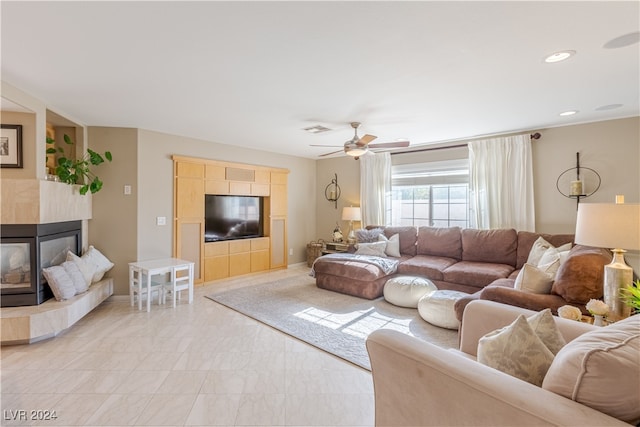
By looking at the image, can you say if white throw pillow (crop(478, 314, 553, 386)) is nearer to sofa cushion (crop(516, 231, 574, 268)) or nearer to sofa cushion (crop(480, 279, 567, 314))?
sofa cushion (crop(480, 279, 567, 314))

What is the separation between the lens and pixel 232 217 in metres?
5.45

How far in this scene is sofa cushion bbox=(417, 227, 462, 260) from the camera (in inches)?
184

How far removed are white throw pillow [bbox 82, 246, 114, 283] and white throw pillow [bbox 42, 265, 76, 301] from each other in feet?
1.70

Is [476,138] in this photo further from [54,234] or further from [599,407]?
[54,234]

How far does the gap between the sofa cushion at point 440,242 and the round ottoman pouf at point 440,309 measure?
1.48 meters

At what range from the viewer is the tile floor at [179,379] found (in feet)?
6.09

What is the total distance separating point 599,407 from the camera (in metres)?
0.87

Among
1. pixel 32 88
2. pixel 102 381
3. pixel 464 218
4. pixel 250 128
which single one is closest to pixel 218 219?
pixel 250 128

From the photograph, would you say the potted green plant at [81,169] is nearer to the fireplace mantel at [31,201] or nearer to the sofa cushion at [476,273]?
the fireplace mantel at [31,201]

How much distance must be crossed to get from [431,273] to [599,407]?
345 centimetres

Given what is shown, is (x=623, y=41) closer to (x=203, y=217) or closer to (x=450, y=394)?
(x=450, y=394)

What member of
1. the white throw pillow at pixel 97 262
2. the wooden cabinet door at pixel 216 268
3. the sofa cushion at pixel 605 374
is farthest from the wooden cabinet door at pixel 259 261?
the sofa cushion at pixel 605 374

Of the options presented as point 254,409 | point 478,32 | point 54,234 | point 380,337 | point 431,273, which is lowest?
point 254,409

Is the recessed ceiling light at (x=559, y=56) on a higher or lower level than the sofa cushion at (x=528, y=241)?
higher
